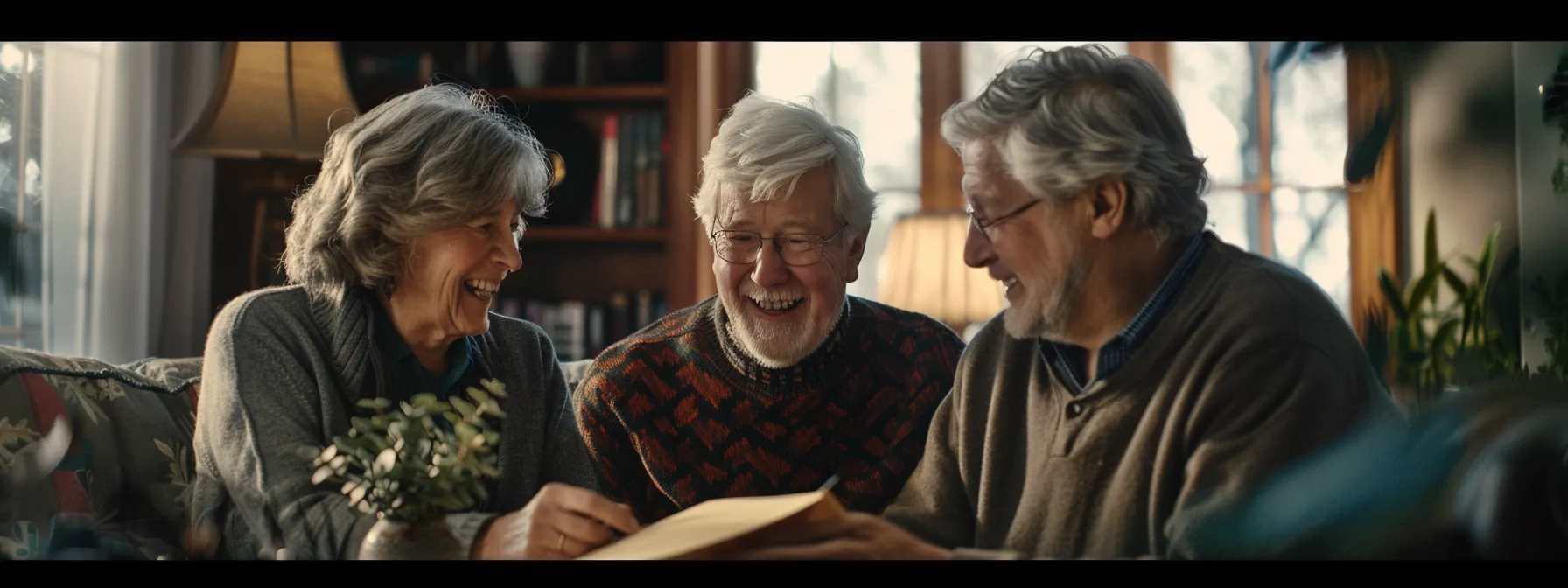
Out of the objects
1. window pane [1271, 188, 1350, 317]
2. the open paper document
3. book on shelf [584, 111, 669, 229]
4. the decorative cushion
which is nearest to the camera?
the open paper document

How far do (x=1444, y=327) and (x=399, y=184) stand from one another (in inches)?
54.2

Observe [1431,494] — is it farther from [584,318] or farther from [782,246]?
[584,318]

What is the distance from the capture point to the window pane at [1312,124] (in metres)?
1.74

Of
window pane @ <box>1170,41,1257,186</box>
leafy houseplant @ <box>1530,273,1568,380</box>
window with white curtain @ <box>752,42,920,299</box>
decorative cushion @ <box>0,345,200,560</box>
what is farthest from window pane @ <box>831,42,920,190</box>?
decorative cushion @ <box>0,345,200,560</box>

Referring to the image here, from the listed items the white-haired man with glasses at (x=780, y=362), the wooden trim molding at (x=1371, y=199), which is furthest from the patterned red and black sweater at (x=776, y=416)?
the wooden trim molding at (x=1371, y=199)

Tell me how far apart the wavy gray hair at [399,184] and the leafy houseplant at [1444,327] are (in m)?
1.14

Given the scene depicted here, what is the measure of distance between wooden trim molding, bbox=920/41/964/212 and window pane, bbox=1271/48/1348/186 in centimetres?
45

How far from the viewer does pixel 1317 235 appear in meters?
1.70

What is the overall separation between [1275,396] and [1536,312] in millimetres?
432

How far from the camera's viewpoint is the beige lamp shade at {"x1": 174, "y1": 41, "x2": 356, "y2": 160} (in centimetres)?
180

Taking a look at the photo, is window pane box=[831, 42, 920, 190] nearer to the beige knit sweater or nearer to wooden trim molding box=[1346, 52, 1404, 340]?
the beige knit sweater

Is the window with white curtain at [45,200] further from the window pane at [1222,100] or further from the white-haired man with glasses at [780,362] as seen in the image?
the window pane at [1222,100]

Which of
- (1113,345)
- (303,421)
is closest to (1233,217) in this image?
(1113,345)

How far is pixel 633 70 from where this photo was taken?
1945 millimetres
